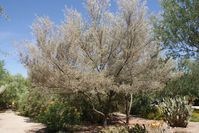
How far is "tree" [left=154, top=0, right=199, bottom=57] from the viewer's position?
10.5m

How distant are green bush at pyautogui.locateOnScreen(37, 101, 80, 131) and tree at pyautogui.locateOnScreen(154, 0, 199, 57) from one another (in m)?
7.08

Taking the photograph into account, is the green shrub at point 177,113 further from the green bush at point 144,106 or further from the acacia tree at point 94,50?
the green bush at point 144,106

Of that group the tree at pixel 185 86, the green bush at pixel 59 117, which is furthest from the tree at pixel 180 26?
the tree at pixel 185 86

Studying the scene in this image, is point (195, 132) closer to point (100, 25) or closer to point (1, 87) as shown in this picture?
point (100, 25)

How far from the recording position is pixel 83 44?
46.7ft

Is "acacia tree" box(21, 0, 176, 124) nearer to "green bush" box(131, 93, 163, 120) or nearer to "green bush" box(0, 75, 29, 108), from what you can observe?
"green bush" box(131, 93, 163, 120)

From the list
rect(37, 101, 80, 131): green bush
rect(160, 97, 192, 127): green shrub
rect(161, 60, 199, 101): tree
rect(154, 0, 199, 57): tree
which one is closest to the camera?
rect(154, 0, 199, 57): tree

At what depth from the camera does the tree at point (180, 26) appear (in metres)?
10.5

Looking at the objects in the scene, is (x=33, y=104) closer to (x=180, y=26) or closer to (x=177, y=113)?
(x=177, y=113)

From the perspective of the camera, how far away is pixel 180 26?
1080 centimetres

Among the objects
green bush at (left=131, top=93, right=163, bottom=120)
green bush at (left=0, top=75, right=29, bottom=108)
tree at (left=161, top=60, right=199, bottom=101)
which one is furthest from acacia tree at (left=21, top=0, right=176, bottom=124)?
green bush at (left=0, top=75, right=29, bottom=108)

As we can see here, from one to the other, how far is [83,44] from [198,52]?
540cm

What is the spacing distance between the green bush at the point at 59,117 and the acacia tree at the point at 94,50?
2.28 m

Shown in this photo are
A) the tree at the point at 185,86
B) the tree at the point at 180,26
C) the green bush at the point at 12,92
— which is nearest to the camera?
the tree at the point at 180,26
